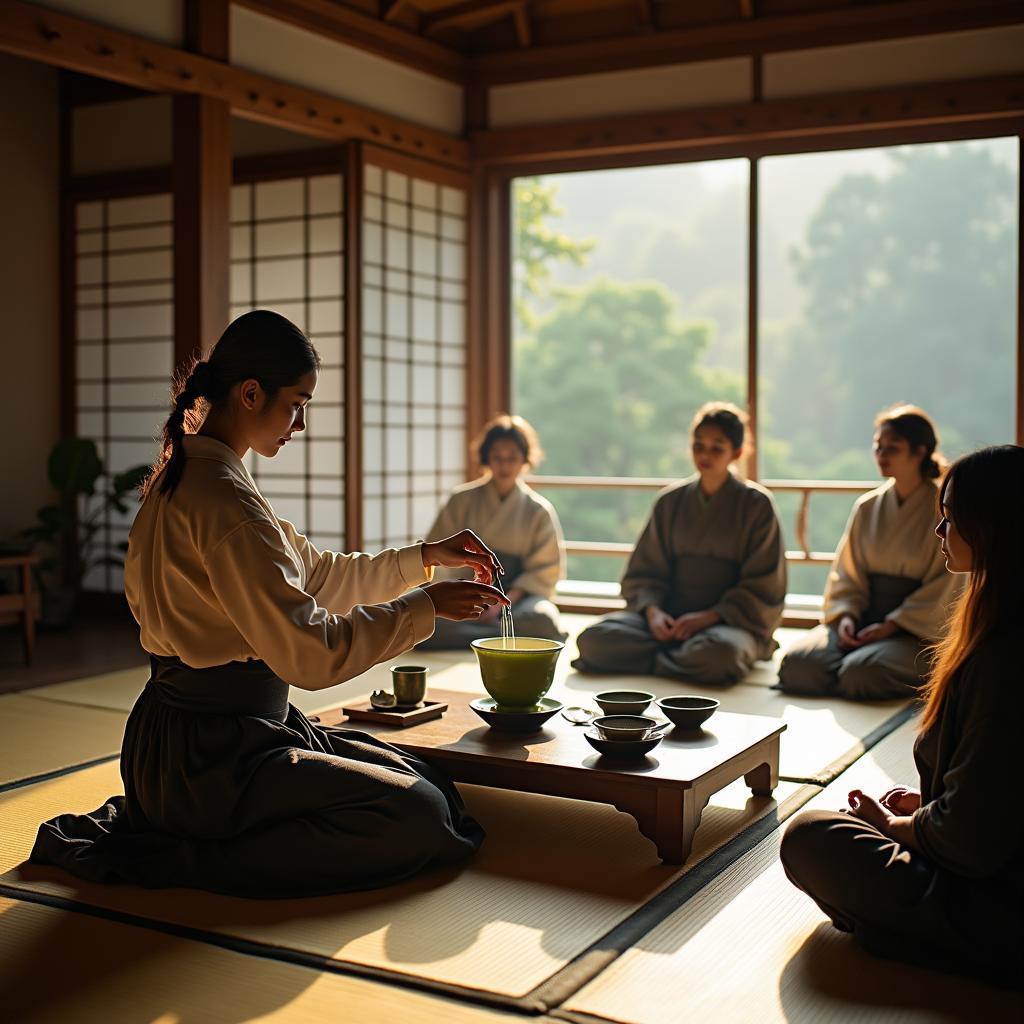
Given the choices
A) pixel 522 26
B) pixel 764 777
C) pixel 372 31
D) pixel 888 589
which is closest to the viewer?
pixel 764 777

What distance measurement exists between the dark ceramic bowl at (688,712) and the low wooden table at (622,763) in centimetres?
3

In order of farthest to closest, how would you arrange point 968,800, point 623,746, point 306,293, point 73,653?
point 306,293 → point 73,653 → point 623,746 → point 968,800

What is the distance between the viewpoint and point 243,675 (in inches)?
101

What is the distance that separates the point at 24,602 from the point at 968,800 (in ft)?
13.9

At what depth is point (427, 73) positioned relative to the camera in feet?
22.2

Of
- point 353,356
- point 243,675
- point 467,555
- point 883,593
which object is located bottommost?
point 883,593

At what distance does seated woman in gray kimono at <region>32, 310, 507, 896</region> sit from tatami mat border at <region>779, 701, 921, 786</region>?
116 cm

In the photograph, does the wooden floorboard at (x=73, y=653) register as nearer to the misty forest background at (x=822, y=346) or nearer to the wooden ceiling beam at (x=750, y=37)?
the wooden ceiling beam at (x=750, y=37)

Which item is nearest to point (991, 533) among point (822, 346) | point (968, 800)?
point (968, 800)

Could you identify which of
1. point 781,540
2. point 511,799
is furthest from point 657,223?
point 511,799

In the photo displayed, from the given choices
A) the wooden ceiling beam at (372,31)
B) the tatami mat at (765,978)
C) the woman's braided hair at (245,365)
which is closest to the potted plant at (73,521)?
the wooden ceiling beam at (372,31)

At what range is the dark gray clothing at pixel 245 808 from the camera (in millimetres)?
2488

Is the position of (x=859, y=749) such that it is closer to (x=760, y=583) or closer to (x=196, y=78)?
(x=760, y=583)

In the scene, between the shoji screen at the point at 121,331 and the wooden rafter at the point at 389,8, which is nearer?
the wooden rafter at the point at 389,8
